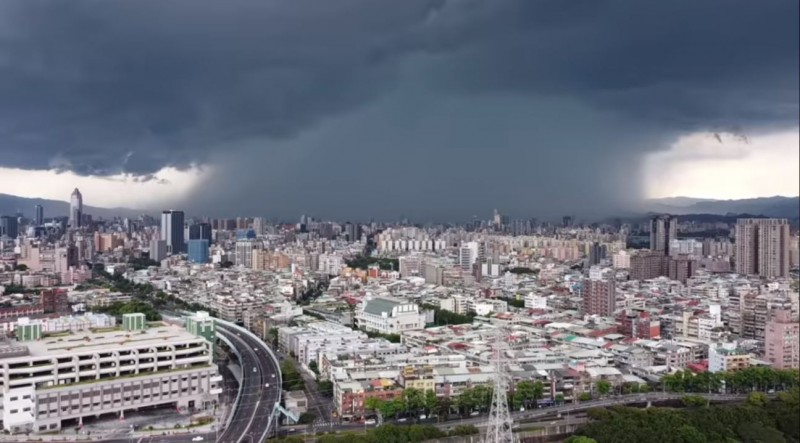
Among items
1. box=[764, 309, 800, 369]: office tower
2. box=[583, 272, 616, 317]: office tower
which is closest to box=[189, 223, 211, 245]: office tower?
box=[583, 272, 616, 317]: office tower

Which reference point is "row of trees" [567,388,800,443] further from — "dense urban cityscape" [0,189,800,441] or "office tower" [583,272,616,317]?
"office tower" [583,272,616,317]

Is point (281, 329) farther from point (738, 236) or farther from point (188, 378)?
point (738, 236)

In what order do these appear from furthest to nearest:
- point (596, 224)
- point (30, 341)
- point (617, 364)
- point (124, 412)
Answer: point (596, 224) → point (617, 364) → point (30, 341) → point (124, 412)

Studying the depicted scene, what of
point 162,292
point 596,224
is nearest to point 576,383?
point 162,292

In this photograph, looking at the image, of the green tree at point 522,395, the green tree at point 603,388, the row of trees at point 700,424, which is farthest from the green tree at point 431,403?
the green tree at point 603,388

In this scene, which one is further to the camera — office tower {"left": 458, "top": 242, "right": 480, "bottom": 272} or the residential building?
office tower {"left": 458, "top": 242, "right": 480, "bottom": 272}

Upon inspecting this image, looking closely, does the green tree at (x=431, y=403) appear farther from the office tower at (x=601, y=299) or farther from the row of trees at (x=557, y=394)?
the office tower at (x=601, y=299)

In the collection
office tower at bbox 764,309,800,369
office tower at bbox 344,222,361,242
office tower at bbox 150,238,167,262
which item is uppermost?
office tower at bbox 344,222,361,242

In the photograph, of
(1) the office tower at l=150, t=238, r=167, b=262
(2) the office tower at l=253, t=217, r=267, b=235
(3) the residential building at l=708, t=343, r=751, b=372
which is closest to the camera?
(3) the residential building at l=708, t=343, r=751, b=372
